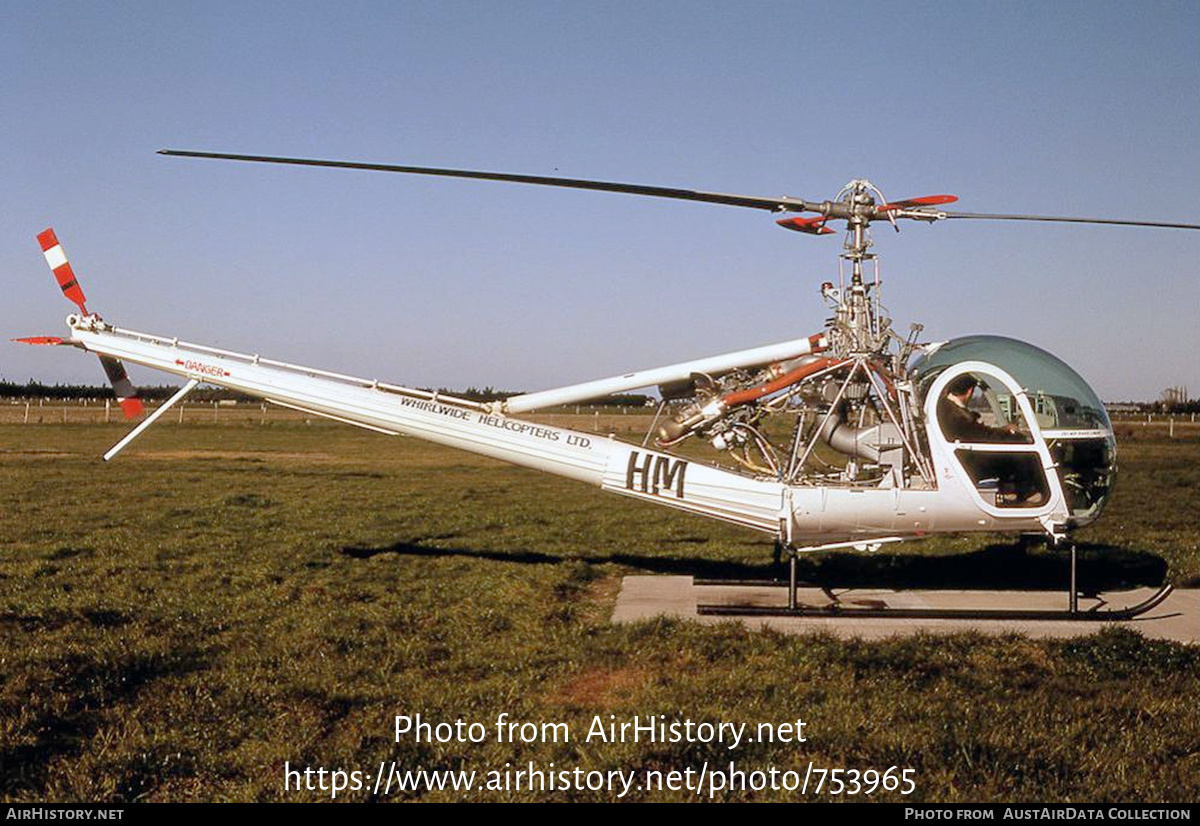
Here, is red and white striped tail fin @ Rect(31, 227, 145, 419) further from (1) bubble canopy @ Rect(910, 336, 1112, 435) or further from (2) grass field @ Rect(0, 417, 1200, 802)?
(1) bubble canopy @ Rect(910, 336, 1112, 435)

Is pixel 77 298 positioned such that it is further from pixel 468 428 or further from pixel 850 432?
pixel 850 432

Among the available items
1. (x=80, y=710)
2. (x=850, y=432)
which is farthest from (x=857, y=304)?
(x=80, y=710)

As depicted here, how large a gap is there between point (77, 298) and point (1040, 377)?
1039 cm

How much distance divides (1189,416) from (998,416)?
73.2 metres

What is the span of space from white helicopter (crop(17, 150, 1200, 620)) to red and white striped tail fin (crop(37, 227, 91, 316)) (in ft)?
7.03

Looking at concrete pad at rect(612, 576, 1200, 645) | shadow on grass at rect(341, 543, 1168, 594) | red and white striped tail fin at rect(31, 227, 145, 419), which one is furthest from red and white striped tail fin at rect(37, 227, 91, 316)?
concrete pad at rect(612, 576, 1200, 645)

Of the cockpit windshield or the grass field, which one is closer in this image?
the grass field

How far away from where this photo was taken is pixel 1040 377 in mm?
8438

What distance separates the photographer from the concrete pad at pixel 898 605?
8.23 metres

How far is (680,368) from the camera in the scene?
9117 millimetres

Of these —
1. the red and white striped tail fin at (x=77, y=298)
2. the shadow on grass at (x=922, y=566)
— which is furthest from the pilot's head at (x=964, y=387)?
the red and white striped tail fin at (x=77, y=298)

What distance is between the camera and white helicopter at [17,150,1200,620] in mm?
8414

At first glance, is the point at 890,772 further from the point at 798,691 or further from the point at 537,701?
the point at 537,701

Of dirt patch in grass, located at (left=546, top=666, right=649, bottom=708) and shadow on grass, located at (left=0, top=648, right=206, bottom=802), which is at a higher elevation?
dirt patch in grass, located at (left=546, top=666, right=649, bottom=708)
